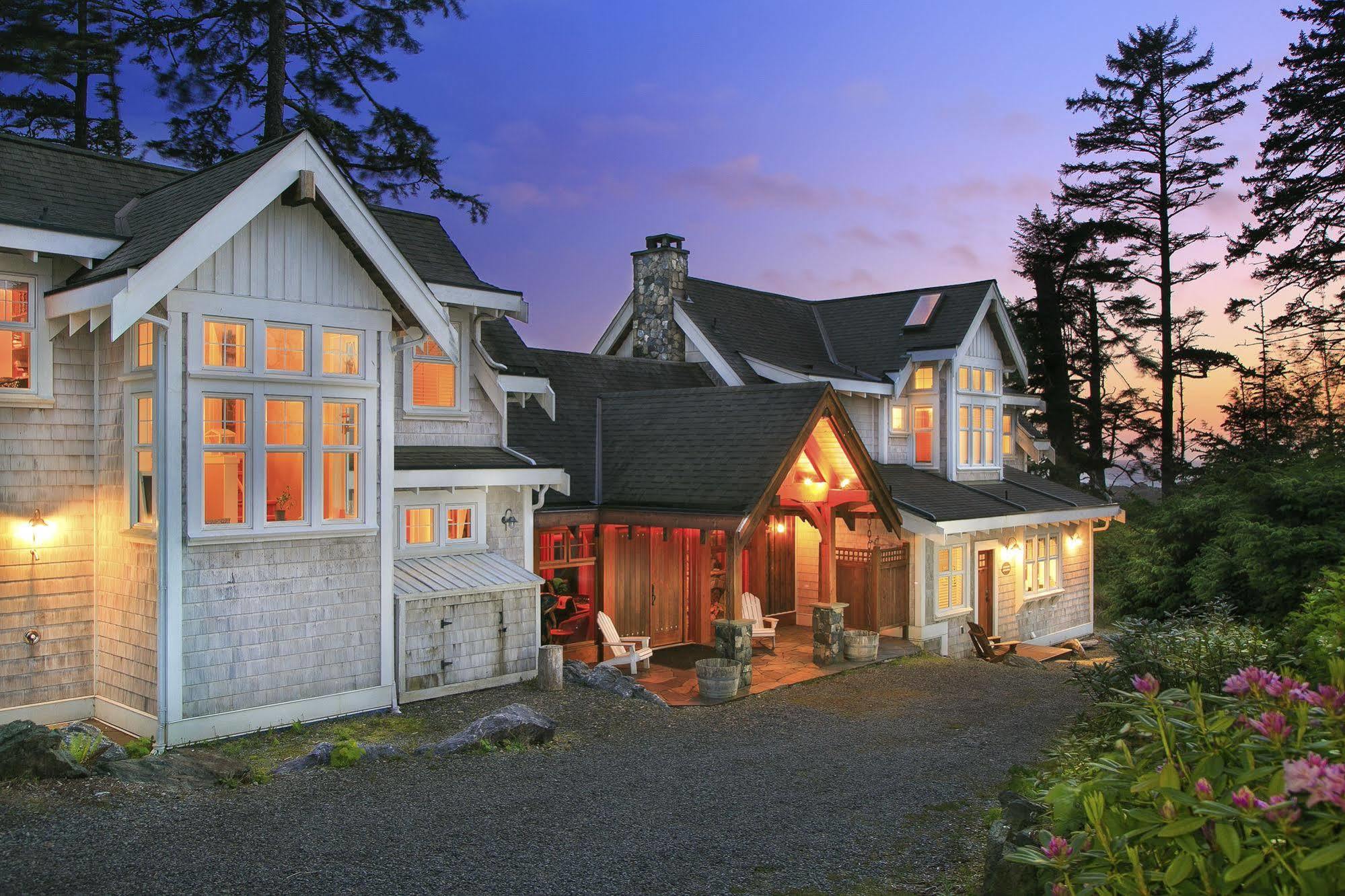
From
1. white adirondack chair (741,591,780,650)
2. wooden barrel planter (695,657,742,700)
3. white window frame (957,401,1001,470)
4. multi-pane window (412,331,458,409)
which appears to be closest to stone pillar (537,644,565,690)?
wooden barrel planter (695,657,742,700)

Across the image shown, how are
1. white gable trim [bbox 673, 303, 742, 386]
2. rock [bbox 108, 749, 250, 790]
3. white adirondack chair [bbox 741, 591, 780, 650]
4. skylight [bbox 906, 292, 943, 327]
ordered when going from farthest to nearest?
skylight [bbox 906, 292, 943, 327], white gable trim [bbox 673, 303, 742, 386], white adirondack chair [bbox 741, 591, 780, 650], rock [bbox 108, 749, 250, 790]

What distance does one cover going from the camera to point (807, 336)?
24.3 m

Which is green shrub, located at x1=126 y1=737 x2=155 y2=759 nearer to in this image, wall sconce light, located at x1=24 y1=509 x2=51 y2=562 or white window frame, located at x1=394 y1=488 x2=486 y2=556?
wall sconce light, located at x1=24 y1=509 x2=51 y2=562

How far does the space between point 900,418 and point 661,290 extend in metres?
6.15

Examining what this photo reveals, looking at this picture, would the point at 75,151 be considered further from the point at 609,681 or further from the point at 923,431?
the point at 923,431

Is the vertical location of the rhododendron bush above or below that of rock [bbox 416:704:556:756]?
above

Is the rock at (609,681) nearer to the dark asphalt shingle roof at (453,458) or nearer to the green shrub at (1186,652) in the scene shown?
the dark asphalt shingle roof at (453,458)

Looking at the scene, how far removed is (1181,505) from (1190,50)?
2513 centimetres

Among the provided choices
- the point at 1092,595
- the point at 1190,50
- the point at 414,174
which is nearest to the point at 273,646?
the point at 414,174

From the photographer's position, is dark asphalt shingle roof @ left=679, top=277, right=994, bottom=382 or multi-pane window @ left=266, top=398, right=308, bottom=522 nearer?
multi-pane window @ left=266, top=398, right=308, bottom=522

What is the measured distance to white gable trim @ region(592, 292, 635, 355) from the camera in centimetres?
2303

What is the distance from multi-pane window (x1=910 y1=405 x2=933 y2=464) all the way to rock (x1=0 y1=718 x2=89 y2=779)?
18058 mm

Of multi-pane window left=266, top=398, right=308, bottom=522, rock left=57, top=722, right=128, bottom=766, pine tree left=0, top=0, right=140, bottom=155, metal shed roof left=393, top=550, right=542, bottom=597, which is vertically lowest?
rock left=57, top=722, right=128, bottom=766

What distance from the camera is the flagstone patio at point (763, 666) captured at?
13.9 m
